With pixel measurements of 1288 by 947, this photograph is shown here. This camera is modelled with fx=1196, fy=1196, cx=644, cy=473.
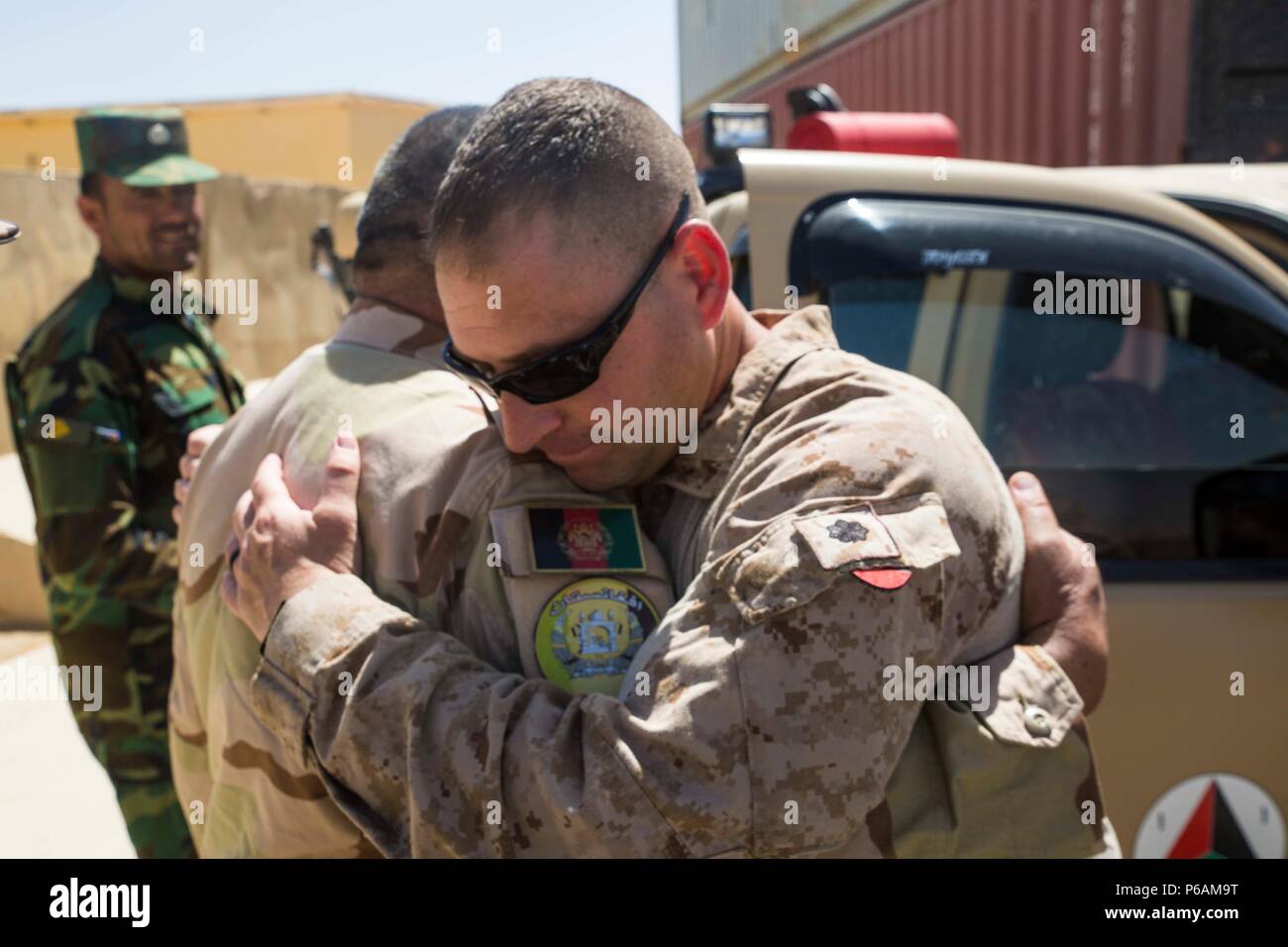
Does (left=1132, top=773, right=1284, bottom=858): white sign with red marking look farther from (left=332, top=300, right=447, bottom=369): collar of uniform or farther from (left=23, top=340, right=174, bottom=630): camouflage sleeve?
(left=23, top=340, right=174, bottom=630): camouflage sleeve

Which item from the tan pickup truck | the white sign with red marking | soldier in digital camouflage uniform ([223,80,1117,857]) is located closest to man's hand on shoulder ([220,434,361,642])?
soldier in digital camouflage uniform ([223,80,1117,857])

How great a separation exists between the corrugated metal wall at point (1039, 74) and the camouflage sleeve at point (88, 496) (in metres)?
5.10

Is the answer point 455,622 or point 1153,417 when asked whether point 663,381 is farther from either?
point 1153,417

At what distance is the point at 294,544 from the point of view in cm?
132

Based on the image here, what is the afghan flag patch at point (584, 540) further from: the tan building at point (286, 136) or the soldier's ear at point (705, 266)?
the tan building at point (286, 136)

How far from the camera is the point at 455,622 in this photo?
133 cm

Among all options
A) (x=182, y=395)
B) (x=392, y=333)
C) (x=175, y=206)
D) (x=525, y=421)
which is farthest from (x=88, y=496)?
(x=525, y=421)

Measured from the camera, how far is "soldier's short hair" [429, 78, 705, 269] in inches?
49.6

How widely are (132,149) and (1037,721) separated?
276 cm

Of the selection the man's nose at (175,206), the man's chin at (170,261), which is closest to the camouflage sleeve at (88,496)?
the man's chin at (170,261)

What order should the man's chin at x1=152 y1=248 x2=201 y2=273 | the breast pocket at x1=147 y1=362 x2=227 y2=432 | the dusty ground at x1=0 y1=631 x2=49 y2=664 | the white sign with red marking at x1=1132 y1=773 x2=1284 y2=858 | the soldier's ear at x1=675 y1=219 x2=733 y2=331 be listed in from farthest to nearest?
the dusty ground at x1=0 y1=631 x2=49 y2=664 < the man's chin at x1=152 y1=248 x2=201 y2=273 < the breast pocket at x1=147 y1=362 x2=227 y2=432 < the white sign with red marking at x1=1132 y1=773 x2=1284 y2=858 < the soldier's ear at x1=675 y1=219 x2=733 y2=331

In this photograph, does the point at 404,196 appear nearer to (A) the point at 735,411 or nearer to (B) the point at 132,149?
(A) the point at 735,411
